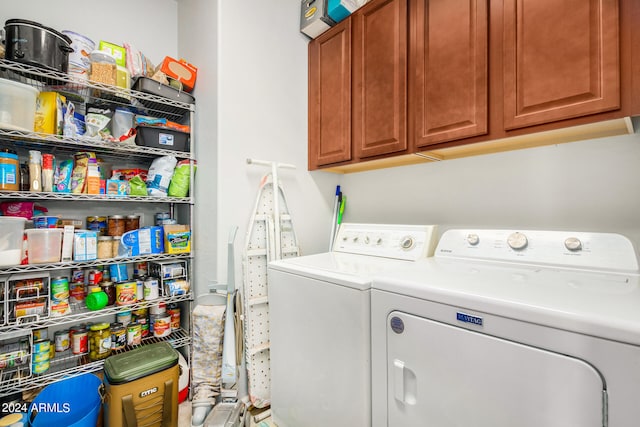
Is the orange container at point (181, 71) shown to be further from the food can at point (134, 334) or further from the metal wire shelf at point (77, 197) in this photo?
the food can at point (134, 334)

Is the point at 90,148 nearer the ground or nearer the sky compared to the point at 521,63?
nearer the ground

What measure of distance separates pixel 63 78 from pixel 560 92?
2310 mm

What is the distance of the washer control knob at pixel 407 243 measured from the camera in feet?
5.04

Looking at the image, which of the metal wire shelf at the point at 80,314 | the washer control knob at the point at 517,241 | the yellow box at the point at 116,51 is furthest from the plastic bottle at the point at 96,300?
the washer control knob at the point at 517,241

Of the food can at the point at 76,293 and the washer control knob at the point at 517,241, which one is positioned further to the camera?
the food can at the point at 76,293

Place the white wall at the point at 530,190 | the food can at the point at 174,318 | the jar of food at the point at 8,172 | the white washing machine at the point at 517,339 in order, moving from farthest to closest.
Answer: the food can at the point at 174,318, the jar of food at the point at 8,172, the white wall at the point at 530,190, the white washing machine at the point at 517,339

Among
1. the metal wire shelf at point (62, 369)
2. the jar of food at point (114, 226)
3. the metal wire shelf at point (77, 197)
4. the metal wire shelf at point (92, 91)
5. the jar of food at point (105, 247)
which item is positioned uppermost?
the metal wire shelf at point (92, 91)

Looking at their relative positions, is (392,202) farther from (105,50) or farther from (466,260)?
(105,50)

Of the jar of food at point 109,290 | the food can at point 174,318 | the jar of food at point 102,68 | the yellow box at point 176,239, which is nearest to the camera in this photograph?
the jar of food at point 102,68

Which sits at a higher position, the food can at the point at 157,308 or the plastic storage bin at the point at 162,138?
the plastic storage bin at the point at 162,138

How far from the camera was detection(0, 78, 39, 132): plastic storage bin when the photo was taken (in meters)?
1.31

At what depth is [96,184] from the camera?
1.60 metres

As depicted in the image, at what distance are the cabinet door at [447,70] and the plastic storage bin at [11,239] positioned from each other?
2.04 m

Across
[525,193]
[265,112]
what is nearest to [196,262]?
[265,112]
